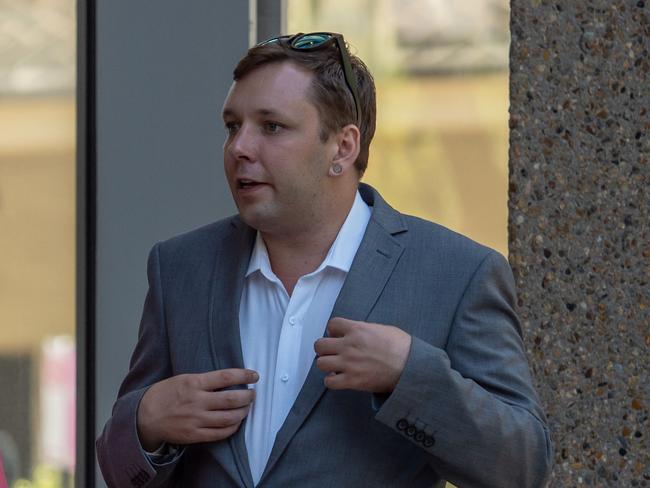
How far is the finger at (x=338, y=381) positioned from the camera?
2.85 metres

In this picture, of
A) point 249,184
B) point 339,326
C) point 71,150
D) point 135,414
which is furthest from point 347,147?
point 71,150

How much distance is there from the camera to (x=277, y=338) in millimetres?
3178

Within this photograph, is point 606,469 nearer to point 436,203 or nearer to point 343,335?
point 436,203

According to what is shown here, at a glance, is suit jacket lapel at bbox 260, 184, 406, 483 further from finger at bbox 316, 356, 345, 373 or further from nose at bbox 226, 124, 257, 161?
nose at bbox 226, 124, 257, 161

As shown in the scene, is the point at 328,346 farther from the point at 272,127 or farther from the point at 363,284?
the point at 272,127

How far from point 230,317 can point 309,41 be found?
70 cm

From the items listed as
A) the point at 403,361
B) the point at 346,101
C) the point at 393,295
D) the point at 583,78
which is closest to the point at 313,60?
the point at 346,101

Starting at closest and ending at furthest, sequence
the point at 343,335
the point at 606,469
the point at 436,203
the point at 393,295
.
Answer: the point at 343,335
the point at 393,295
the point at 606,469
the point at 436,203

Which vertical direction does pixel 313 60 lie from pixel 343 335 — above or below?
above

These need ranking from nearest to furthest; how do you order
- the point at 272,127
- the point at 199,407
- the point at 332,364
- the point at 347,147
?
the point at 332,364, the point at 199,407, the point at 272,127, the point at 347,147

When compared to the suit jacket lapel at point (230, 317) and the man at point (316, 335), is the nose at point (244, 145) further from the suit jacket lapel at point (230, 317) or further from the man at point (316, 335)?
the suit jacket lapel at point (230, 317)

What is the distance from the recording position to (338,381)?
112 inches

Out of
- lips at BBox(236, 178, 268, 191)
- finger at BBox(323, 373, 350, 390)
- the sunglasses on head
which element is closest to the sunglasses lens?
the sunglasses on head

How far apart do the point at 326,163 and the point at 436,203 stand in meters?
1.63
